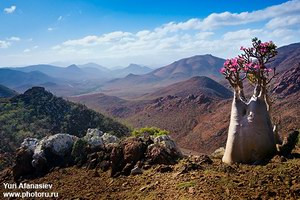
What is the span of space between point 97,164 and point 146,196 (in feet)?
16.4

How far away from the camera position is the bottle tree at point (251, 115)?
11.5 metres

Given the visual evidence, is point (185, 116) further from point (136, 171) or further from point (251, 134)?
point (251, 134)

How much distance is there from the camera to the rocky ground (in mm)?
9055

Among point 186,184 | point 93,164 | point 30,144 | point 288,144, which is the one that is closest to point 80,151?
point 93,164

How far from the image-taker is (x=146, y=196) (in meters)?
10.5

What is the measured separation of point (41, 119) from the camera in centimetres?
4738

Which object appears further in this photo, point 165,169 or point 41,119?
point 41,119

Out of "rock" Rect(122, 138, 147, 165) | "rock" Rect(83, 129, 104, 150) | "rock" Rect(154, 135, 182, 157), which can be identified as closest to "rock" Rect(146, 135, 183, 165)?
"rock" Rect(154, 135, 182, 157)

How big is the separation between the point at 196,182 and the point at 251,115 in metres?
3.33

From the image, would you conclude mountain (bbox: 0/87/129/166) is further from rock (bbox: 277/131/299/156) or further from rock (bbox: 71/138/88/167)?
rock (bbox: 277/131/299/156)

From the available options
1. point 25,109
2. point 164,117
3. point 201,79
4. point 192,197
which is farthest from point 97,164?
point 201,79

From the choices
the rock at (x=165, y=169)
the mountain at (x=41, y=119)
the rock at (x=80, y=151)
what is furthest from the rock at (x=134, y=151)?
the mountain at (x=41, y=119)

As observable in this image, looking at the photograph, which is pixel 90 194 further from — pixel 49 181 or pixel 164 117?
pixel 164 117

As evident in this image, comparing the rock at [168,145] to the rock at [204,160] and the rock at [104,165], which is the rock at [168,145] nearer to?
the rock at [204,160]
